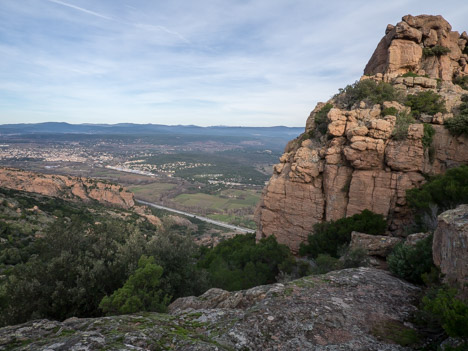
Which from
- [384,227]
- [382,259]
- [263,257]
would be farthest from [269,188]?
[382,259]

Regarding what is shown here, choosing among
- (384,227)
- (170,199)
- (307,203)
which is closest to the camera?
(384,227)

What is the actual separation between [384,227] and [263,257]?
10021mm

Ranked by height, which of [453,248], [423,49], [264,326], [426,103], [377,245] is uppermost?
[423,49]

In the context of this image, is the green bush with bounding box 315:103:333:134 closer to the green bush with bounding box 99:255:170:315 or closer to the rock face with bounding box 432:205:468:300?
the rock face with bounding box 432:205:468:300

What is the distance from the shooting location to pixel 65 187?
84.2 metres

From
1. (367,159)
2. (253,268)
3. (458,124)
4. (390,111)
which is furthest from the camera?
(390,111)

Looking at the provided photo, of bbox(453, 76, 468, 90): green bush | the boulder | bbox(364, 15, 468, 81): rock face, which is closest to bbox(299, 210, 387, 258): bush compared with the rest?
the boulder

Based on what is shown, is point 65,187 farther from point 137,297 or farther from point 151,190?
point 137,297

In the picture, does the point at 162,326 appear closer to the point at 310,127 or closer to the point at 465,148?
the point at 465,148

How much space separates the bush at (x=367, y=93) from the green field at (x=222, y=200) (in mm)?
91742

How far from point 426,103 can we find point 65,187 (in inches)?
3783

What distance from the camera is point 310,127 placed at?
105 feet

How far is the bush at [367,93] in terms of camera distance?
27.5m

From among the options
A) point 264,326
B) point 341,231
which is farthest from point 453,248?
point 341,231
